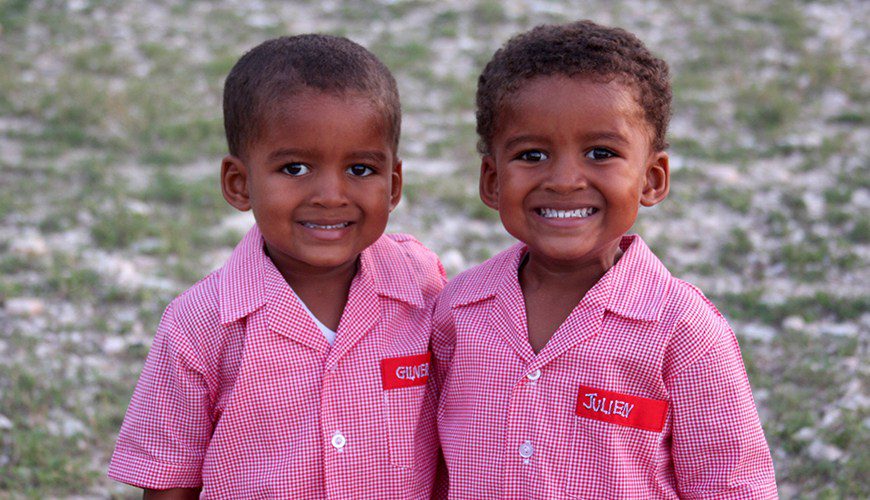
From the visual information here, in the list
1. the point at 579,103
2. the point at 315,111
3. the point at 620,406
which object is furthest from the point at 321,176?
the point at 620,406

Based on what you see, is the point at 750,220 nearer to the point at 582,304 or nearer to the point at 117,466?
the point at 582,304

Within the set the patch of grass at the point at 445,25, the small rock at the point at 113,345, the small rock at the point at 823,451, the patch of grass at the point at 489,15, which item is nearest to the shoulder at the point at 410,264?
the small rock at the point at 823,451

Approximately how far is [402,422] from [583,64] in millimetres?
976

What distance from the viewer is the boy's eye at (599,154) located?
229 centimetres

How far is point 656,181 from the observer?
244cm

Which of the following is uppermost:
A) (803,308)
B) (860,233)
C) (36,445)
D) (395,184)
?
(860,233)

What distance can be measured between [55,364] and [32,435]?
0.58 meters

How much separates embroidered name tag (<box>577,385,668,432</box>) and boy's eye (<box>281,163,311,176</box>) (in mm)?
839

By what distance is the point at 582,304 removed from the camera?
233 cm

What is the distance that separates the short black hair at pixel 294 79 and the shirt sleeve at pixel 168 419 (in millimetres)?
513

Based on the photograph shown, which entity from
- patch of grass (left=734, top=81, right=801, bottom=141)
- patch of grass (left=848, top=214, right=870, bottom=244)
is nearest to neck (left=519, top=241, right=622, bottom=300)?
patch of grass (left=848, top=214, right=870, bottom=244)

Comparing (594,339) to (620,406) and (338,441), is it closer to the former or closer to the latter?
(620,406)

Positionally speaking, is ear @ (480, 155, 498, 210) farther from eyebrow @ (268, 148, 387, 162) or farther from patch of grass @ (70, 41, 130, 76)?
patch of grass @ (70, 41, 130, 76)

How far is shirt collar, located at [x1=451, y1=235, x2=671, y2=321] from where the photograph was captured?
229cm
